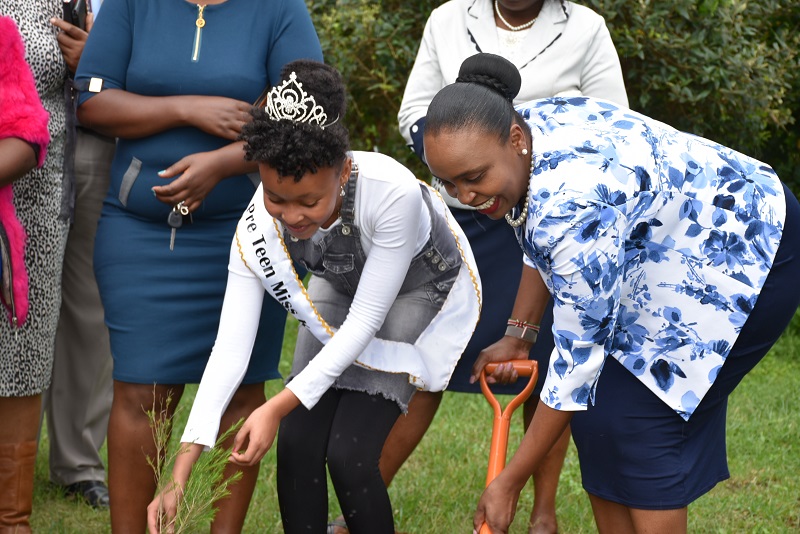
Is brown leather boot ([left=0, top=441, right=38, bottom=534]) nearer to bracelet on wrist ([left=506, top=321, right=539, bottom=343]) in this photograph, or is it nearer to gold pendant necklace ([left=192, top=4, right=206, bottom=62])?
gold pendant necklace ([left=192, top=4, right=206, bottom=62])

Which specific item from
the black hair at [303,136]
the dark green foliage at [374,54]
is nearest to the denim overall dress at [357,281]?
the black hair at [303,136]

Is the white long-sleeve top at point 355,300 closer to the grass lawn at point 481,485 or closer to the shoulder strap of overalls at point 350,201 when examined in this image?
the shoulder strap of overalls at point 350,201

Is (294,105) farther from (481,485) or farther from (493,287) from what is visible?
(481,485)

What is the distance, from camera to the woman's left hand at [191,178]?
148 inches

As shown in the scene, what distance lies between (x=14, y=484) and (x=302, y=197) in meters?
1.77

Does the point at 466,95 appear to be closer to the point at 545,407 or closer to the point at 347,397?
the point at 545,407

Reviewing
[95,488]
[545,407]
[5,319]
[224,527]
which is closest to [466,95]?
[545,407]

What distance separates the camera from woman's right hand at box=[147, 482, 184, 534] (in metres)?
3.05

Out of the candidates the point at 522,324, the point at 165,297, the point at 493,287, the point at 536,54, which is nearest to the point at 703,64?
the point at 536,54

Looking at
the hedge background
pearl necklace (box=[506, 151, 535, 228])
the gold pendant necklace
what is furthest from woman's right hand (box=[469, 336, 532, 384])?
the hedge background

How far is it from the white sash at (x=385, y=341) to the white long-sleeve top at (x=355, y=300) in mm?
64

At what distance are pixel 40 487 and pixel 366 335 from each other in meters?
2.30

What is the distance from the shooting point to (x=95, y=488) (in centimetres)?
483

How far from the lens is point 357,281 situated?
11.9ft
